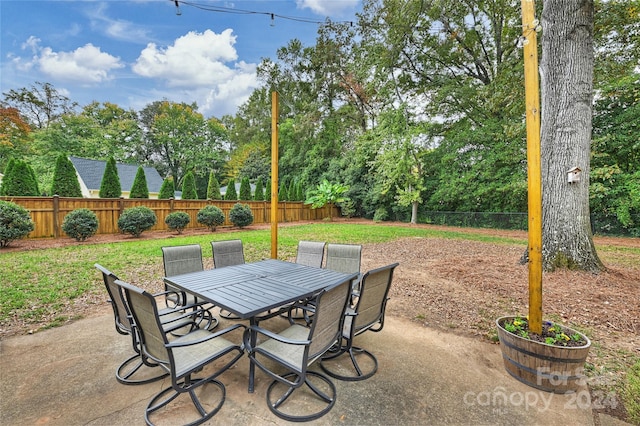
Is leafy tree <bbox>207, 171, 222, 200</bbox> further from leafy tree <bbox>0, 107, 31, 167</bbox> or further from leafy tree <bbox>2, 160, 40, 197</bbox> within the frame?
leafy tree <bbox>0, 107, 31, 167</bbox>

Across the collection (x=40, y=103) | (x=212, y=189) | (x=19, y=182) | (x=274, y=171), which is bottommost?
(x=274, y=171)

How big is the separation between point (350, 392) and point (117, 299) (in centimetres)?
195

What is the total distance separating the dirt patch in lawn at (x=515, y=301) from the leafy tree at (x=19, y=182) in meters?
7.89

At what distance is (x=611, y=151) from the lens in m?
10.2

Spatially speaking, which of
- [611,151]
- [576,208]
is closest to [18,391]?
[576,208]

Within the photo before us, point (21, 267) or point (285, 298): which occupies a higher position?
point (285, 298)

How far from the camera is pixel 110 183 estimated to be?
1066 centimetres

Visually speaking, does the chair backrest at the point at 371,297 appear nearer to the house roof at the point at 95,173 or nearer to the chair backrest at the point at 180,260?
the chair backrest at the point at 180,260

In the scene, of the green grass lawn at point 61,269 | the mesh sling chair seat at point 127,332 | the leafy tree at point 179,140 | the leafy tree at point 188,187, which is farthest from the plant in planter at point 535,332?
the leafy tree at point 179,140

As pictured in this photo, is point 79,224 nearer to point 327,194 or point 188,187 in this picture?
point 188,187

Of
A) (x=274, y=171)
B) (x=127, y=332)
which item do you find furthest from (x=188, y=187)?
(x=127, y=332)

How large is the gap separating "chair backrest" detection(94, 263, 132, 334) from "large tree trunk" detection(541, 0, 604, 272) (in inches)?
238

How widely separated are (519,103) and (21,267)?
529 inches

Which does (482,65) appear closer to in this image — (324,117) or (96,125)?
(324,117)
